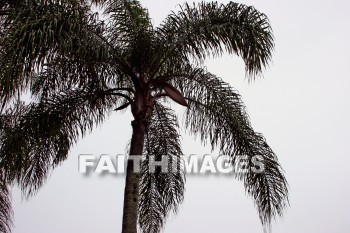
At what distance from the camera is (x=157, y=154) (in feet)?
35.2

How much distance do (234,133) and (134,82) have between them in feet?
6.31

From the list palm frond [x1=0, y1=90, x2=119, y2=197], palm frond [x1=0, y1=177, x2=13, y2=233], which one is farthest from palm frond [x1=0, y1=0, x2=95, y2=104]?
palm frond [x1=0, y1=177, x2=13, y2=233]

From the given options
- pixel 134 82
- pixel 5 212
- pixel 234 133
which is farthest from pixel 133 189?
pixel 5 212

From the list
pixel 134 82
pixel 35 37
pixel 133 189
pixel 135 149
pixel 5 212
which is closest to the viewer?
pixel 35 37

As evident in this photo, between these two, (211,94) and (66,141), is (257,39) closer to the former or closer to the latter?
(211,94)

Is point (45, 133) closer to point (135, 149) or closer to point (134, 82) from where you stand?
point (135, 149)

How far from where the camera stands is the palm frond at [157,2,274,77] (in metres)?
8.34

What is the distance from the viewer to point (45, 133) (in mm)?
8945

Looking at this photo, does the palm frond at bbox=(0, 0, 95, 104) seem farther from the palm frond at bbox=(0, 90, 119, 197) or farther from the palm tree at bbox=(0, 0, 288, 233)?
the palm frond at bbox=(0, 90, 119, 197)

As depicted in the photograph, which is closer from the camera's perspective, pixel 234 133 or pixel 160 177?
pixel 234 133

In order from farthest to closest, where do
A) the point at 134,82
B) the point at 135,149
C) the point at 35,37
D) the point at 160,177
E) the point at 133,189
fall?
the point at 160,177 < the point at 134,82 < the point at 135,149 < the point at 133,189 < the point at 35,37

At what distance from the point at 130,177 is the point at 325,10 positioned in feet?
42.6

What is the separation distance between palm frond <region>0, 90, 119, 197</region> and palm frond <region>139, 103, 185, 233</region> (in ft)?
4.12

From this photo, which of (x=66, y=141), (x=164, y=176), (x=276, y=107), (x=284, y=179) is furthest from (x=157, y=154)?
(x=276, y=107)
